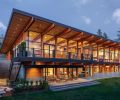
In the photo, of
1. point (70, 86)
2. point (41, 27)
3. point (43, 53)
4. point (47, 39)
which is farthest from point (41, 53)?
point (70, 86)

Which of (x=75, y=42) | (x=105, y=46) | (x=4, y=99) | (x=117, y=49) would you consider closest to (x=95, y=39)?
(x=75, y=42)

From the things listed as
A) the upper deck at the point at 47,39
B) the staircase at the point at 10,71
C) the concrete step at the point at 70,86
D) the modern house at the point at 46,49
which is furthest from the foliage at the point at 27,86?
the staircase at the point at 10,71

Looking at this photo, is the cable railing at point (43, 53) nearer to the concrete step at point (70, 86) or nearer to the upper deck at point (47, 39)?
the upper deck at point (47, 39)

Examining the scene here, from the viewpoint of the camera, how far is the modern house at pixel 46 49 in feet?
67.0

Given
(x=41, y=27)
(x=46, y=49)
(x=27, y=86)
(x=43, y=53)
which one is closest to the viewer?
(x=27, y=86)

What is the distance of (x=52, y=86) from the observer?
19.7m

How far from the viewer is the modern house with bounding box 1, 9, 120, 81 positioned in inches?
805

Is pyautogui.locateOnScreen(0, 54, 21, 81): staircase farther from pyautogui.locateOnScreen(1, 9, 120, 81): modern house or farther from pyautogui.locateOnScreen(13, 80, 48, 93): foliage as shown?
pyautogui.locateOnScreen(13, 80, 48, 93): foliage

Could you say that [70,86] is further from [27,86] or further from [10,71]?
[10,71]

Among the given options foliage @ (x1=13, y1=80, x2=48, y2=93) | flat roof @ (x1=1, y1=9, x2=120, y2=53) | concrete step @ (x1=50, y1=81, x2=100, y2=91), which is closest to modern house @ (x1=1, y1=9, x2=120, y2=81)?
flat roof @ (x1=1, y1=9, x2=120, y2=53)

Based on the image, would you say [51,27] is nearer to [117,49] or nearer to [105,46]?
[105,46]

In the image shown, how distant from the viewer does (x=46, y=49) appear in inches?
909

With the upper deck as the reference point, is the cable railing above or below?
below

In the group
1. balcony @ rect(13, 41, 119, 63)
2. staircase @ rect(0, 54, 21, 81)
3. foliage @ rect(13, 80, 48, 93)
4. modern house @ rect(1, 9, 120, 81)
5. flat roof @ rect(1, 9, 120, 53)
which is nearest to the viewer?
foliage @ rect(13, 80, 48, 93)
